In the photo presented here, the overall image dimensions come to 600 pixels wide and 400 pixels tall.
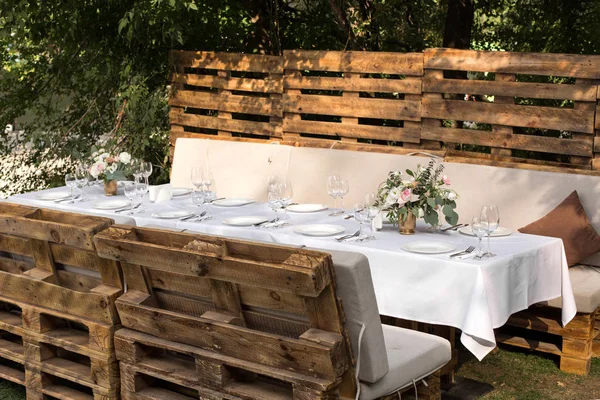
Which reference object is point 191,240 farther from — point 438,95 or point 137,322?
point 438,95

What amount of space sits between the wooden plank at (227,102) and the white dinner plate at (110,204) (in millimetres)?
2120

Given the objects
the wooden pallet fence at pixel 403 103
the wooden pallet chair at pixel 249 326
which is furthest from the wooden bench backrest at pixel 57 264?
the wooden pallet fence at pixel 403 103

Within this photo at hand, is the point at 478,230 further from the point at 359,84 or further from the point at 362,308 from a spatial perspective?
the point at 359,84

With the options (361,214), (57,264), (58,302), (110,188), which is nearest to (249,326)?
(58,302)

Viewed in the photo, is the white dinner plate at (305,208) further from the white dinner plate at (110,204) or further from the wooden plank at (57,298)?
the wooden plank at (57,298)

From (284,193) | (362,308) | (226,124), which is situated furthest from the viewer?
(226,124)

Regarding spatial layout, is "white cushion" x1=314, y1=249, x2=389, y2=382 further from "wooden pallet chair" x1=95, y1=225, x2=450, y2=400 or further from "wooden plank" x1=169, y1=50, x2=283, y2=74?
"wooden plank" x1=169, y1=50, x2=283, y2=74

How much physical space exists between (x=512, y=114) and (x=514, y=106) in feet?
0.18

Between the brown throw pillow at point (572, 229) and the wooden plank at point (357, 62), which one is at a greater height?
the wooden plank at point (357, 62)

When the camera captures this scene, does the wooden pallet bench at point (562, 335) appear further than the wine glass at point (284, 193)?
No

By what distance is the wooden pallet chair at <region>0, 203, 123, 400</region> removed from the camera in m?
3.87

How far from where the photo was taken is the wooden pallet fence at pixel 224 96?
25.0ft

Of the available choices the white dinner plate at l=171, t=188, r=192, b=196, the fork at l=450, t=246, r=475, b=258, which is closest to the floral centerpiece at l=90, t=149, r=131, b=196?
the white dinner plate at l=171, t=188, r=192, b=196

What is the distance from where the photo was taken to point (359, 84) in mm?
6988
